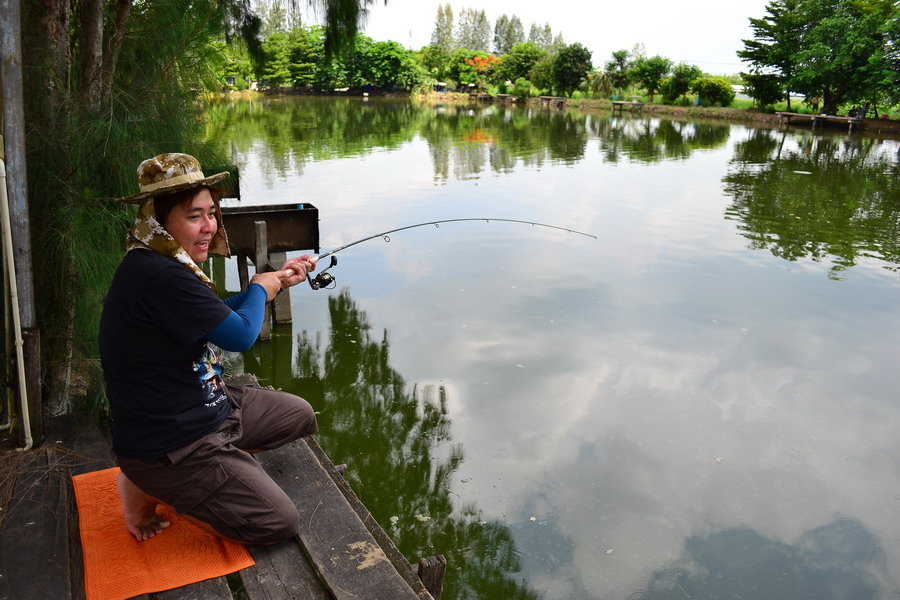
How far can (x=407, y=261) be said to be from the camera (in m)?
7.73

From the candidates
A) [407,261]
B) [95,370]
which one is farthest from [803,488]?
[407,261]

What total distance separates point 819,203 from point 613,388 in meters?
8.62

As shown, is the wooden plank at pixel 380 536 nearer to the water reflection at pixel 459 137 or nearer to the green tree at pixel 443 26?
the water reflection at pixel 459 137

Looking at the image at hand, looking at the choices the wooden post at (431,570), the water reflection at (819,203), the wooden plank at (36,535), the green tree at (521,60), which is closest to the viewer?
the wooden plank at (36,535)

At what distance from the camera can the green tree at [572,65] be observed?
42812 millimetres

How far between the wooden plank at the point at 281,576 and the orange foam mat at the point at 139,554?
40mm

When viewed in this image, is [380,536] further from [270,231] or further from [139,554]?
[270,231]

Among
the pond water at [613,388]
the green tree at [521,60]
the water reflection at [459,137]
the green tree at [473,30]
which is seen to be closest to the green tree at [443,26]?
the green tree at [473,30]

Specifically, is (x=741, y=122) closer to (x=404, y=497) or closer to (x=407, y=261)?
(x=407, y=261)

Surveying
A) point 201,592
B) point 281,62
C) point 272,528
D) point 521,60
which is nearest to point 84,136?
point 272,528

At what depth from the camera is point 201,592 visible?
75.9 inches

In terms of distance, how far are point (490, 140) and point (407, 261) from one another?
13133mm

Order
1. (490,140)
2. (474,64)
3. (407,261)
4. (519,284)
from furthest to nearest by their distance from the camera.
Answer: (474,64) → (490,140) → (407,261) → (519,284)

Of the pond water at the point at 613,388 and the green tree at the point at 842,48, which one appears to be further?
the green tree at the point at 842,48
